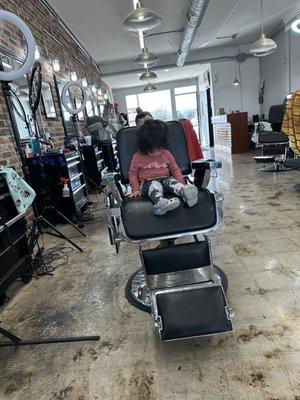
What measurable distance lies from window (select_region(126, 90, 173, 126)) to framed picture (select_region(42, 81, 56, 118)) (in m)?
9.42

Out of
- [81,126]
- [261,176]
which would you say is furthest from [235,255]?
[81,126]

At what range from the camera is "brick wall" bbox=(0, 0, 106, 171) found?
113 inches

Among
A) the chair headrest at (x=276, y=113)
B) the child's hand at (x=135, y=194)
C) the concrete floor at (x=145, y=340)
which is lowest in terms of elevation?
the concrete floor at (x=145, y=340)

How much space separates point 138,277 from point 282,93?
24.8 feet

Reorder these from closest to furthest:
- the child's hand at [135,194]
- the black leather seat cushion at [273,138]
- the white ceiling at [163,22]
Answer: the child's hand at [135,194] < the black leather seat cushion at [273,138] < the white ceiling at [163,22]

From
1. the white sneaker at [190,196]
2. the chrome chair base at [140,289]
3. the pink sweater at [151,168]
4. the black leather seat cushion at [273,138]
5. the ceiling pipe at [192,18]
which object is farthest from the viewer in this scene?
the black leather seat cushion at [273,138]

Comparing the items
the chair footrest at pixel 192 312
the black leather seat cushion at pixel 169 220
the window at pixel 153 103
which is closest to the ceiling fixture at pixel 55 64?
the black leather seat cushion at pixel 169 220

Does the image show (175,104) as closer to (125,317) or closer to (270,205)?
(270,205)

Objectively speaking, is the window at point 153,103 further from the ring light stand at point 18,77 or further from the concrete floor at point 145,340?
the concrete floor at point 145,340

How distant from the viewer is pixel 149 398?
1.12 metres

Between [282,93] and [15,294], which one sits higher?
[282,93]

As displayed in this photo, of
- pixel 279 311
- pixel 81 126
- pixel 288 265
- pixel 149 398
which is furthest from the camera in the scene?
pixel 81 126

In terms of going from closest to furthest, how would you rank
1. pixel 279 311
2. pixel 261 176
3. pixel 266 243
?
1. pixel 279 311
2. pixel 266 243
3. pixel 261 176

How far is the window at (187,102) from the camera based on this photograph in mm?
13516
